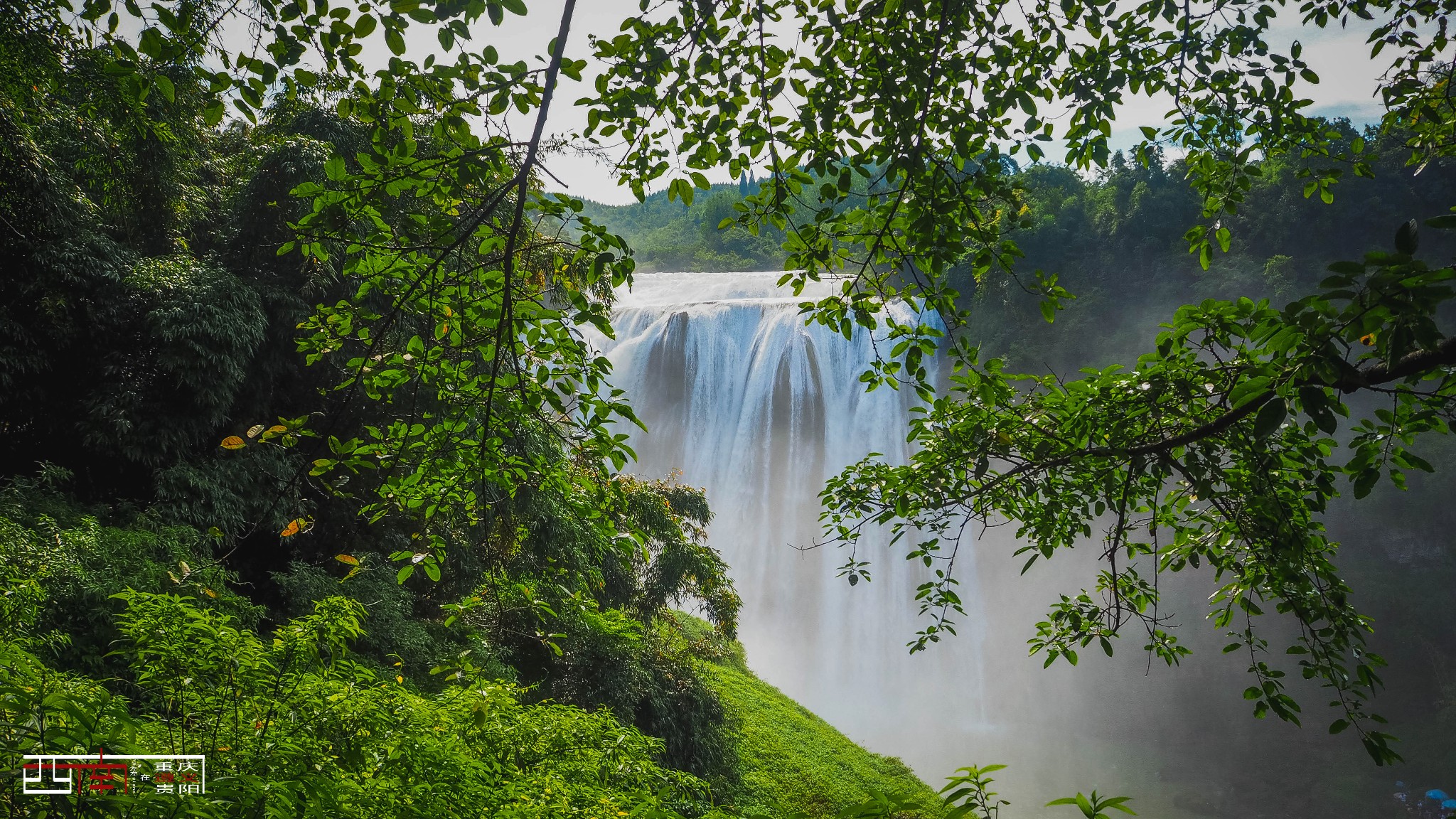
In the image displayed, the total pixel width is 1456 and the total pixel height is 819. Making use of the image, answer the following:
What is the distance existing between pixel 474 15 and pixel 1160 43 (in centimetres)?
230

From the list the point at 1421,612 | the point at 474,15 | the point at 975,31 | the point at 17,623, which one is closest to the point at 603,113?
the point at 474,15

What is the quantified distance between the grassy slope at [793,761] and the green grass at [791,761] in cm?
1

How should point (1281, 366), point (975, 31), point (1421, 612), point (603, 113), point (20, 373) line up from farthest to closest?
point (1421, 612), point (20, 373), point (975, 31), point (603, 113), point (1281, 366)

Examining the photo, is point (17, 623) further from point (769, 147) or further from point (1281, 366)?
point (1281, 366)

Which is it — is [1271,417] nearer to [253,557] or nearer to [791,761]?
[253,557]

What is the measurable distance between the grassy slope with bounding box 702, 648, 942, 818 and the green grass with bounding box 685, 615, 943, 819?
0.05 feet

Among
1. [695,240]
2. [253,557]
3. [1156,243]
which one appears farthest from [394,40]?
[695,240]

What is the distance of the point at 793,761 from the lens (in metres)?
10.8

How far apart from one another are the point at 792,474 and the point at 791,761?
10900 millimetres

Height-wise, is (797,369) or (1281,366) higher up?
(797,369)

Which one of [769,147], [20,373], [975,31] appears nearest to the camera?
[769,147]

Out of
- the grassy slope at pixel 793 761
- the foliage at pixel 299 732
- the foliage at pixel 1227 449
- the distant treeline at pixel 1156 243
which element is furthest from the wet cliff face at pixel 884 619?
the foliage at pixel 299 732

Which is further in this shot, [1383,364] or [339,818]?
[339,818]

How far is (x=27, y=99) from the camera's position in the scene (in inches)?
213
